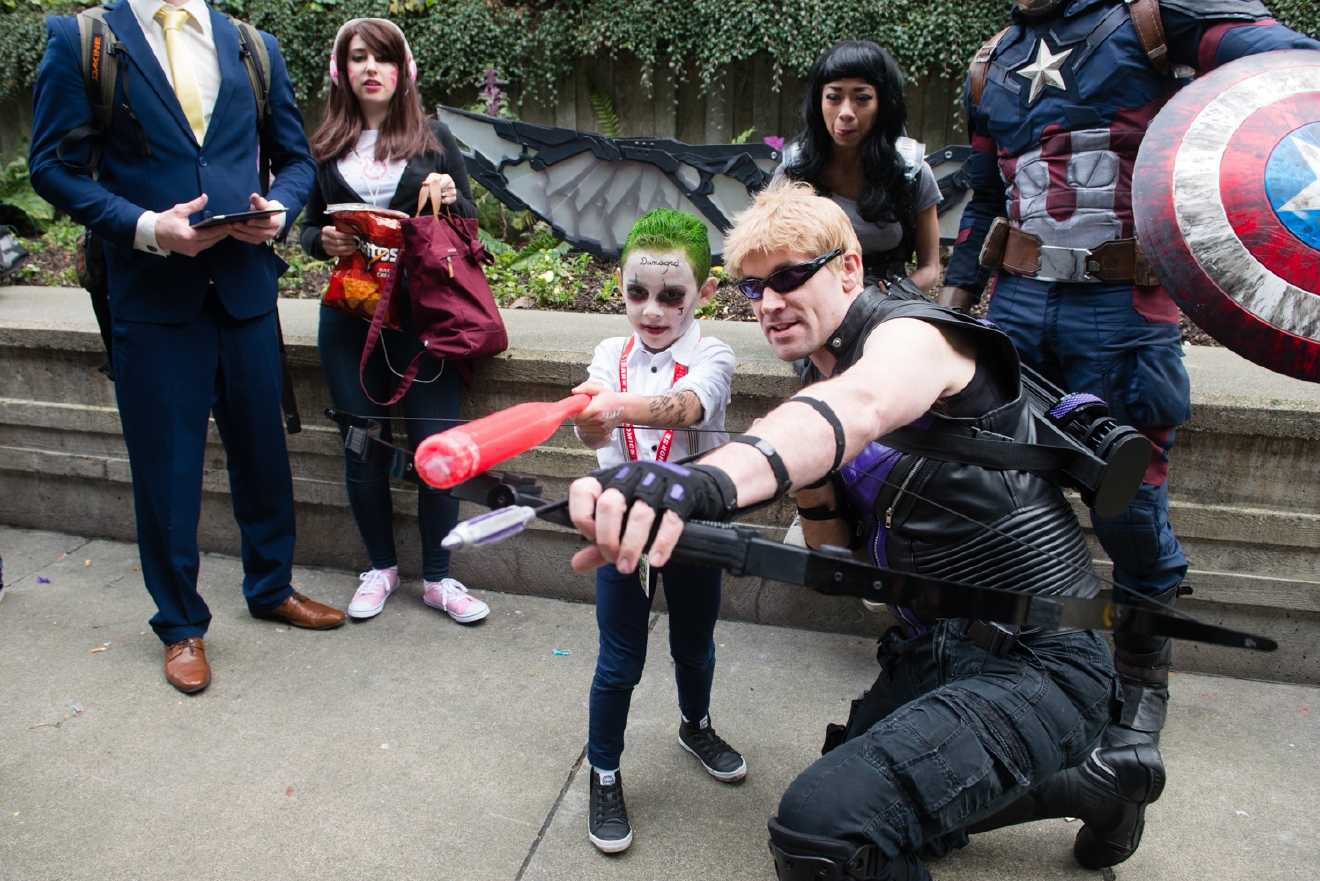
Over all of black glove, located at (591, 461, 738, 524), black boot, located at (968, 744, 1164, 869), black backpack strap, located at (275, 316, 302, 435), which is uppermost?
black glove, located at (591, 461, 738, 524)

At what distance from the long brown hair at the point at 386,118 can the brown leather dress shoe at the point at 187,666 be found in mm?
1767

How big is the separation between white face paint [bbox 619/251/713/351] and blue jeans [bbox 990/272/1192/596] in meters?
1.03

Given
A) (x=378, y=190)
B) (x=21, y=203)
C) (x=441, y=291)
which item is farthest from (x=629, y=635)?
(x=21, y=203)

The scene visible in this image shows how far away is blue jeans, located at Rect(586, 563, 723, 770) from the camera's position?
2180mm

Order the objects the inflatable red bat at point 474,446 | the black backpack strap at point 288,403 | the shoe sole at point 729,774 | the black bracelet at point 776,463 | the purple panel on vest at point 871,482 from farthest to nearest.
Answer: the black backpack strap at point 288,403, the shoe sole at point 729,774, the purple panel on vest at point 871,482, the black bracelet at point 776,463, the inflatable red bat at point 474,446

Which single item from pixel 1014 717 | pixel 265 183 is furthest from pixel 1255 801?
pixel 265 183

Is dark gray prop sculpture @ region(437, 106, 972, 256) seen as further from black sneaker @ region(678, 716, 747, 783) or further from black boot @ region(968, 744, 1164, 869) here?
black boot @ region(968, 744, 1164, 869)

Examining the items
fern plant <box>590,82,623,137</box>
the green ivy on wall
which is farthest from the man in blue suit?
the green ivy on wall

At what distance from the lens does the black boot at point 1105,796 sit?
2057mm

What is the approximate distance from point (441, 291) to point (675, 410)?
4.31 feet

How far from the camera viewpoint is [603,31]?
675cm

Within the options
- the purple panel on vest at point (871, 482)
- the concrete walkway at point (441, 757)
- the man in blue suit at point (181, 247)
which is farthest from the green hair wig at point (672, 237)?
the concrete walkway at point (441, 757)

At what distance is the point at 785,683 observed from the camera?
3020 mm

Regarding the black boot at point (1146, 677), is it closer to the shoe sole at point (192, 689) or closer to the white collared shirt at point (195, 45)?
the shoe sole at point (192, 689)
